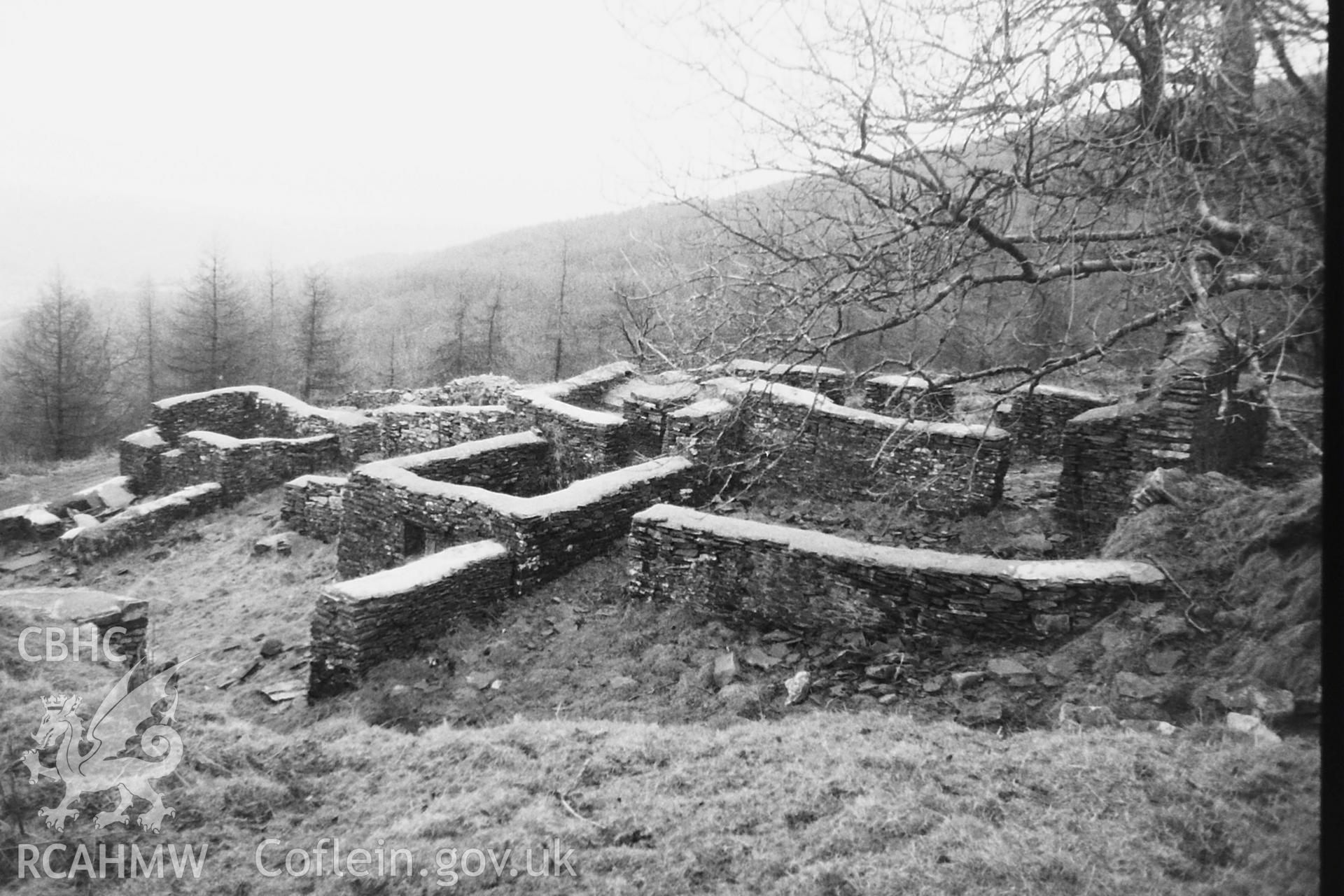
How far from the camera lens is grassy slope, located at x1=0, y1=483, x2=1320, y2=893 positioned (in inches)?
126

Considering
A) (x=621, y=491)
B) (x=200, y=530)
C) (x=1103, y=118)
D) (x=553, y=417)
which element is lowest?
(x=200, y=530)

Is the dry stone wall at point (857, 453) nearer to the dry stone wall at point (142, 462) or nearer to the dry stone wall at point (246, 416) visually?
the dry stone wall at point (246, 416)

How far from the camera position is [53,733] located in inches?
165

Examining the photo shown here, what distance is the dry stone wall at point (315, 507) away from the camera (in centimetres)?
1132

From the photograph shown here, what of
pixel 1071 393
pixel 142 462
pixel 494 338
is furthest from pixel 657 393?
pixel 494 338

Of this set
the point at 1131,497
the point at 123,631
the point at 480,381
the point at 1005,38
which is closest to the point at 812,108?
the point at 1005,38

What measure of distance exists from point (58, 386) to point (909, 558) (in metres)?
30.9

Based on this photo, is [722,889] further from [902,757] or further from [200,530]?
[200,530]

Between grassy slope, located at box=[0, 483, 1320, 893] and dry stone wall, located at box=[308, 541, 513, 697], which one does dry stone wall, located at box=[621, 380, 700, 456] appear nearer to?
dry stone wall, located at box=[308, 541, 513, 697]

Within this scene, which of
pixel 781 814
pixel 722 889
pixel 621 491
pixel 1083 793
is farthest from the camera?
pixel 621 491

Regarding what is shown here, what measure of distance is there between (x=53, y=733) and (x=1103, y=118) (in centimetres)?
634

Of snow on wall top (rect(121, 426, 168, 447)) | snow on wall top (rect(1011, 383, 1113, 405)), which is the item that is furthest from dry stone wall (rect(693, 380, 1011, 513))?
snow on wall top (rect(121, 426, 168, 447))

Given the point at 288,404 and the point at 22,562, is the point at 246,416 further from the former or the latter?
the point at 22,562

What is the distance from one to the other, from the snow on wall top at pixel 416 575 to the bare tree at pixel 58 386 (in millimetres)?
26669
